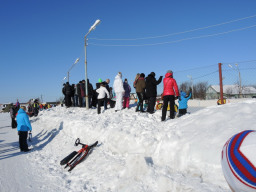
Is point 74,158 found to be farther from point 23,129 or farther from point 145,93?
point 145,93

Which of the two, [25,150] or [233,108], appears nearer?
[233,108]

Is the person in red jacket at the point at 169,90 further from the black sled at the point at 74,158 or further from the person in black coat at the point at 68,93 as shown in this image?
the person in black coat at the point at 68,93

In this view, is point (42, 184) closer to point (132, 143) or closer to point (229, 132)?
point (132, 143)

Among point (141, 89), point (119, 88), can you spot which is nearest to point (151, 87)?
point (141, 89)

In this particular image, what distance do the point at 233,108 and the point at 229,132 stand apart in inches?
56.3

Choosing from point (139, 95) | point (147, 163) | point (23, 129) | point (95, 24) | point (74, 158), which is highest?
point (95, 24)

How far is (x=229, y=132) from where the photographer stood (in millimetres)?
4188

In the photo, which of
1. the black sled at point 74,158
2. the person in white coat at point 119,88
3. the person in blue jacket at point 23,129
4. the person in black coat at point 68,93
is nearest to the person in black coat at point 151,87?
the person in white coat at point 119,88

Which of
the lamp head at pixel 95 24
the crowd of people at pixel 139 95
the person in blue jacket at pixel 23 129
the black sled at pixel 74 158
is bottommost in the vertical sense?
the black sled at pixel 74 158

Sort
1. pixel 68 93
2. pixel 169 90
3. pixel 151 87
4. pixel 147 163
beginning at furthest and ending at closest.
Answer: pixel 68 93 < pixel 151 87 < pixel 169 90 < pixel 147 163

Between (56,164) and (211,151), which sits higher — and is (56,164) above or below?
below

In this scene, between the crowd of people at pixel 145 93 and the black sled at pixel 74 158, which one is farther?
the crowd of people at pixel 145 93

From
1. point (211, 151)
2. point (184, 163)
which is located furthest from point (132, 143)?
point (211, 151)

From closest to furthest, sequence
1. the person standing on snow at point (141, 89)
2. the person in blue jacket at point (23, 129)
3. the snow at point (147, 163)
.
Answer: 1. the snow at point (147, 163)
2. the person in blue jacket at point (23, 129)
3. the person standing on snow at point (141, 89)
